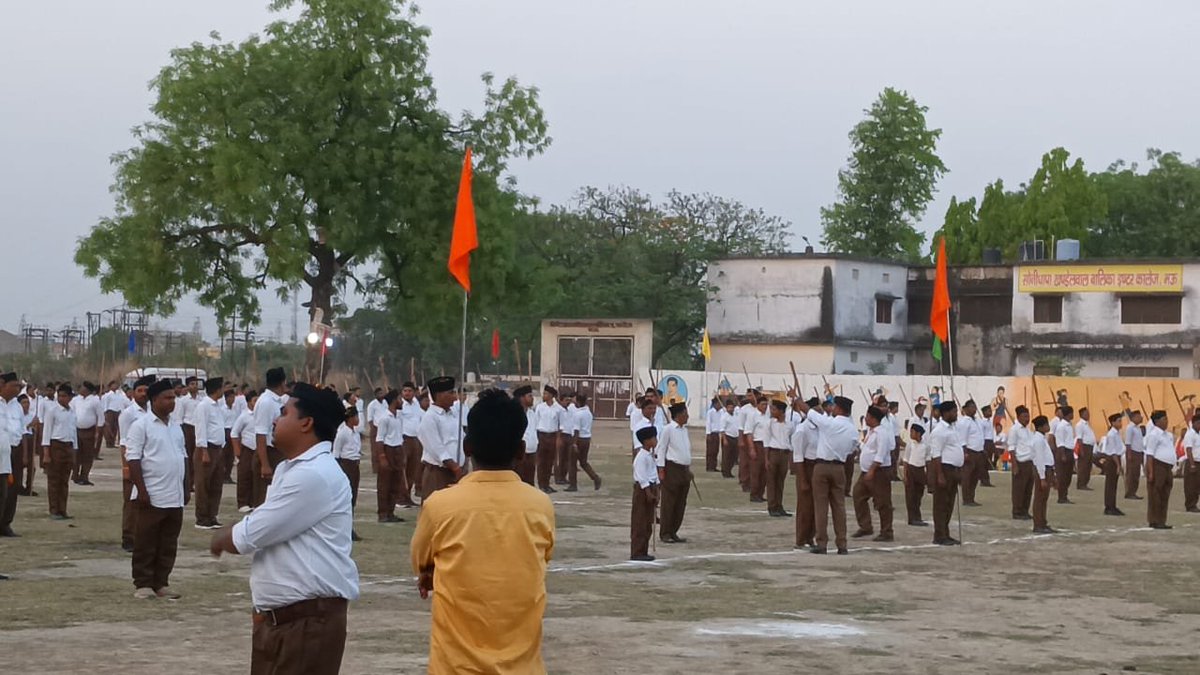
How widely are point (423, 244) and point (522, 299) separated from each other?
156 inches

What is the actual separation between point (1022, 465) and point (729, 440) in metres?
11.9

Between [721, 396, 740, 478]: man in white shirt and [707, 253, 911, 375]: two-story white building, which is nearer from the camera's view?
[721, 396, 740, 478]: man in white shirt

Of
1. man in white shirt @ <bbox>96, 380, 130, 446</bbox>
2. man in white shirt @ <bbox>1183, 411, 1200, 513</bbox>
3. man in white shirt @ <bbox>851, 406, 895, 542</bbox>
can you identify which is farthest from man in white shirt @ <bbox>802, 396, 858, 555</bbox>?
man in white shirt @ <bbox>96, 380, 130, 446</bbox>

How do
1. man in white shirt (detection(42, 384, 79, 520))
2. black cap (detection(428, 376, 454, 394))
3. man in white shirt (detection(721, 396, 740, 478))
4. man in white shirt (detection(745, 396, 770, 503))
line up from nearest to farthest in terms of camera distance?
black cap (detection(428, 376, 454, 394)), man in white shirt (detection(42, 384, 79, 520)), man in white shirt (detection(745, 396, 770, 503)), man in white shirt (detection(721, 396, 740, 478))

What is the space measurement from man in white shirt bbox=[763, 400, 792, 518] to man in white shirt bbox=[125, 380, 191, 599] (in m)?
12.9

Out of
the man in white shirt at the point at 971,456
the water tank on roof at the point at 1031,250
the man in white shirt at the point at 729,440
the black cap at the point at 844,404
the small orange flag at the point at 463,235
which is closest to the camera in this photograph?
the small orange flag at the point at 463,235

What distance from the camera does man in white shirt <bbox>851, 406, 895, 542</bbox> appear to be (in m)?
21.4

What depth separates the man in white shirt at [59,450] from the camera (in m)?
21.7

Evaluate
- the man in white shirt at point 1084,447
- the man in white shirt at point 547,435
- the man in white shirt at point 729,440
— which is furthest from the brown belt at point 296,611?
the man in white shirt at point 729,440

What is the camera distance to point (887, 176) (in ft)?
251

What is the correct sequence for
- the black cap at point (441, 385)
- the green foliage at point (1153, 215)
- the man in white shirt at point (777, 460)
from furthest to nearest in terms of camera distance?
the green foliage at point (1153, 215) < the man in white shirt at point (777, 460) < the black cap at point (441, 385)

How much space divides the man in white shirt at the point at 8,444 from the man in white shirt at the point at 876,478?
1025 centimetres

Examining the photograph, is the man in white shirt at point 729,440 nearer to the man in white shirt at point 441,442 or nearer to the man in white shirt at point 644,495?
the man in white shirt at point 644,495

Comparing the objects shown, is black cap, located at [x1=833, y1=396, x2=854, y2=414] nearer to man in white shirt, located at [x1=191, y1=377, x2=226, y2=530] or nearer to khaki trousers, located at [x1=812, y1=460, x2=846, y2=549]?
khaki trousers, located at [x1=812, y1=460, x2=846, y2=549]
